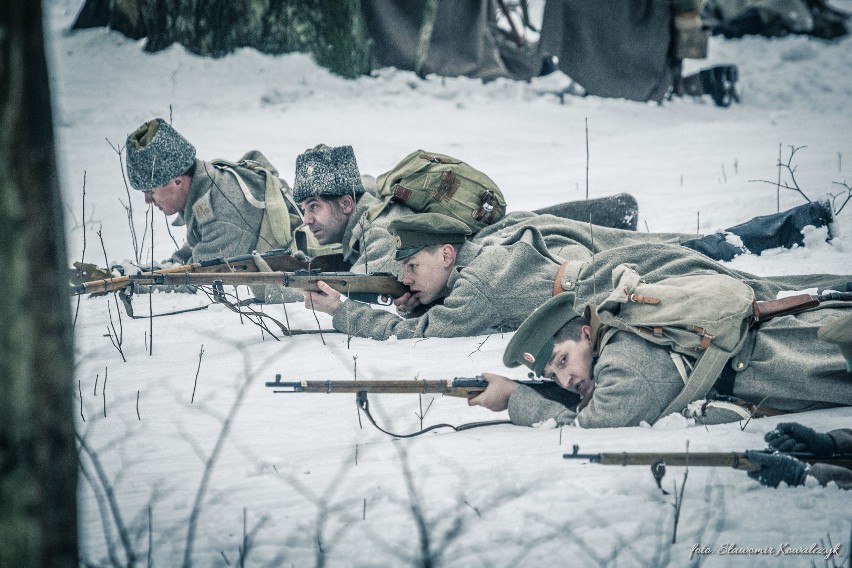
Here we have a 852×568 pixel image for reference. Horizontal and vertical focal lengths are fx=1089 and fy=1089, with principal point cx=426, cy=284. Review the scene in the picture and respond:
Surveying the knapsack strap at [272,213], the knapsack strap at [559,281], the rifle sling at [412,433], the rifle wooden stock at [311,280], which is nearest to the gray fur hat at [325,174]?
the knapsack strap at [272,213]

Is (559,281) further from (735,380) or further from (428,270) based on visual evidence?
(735,380)

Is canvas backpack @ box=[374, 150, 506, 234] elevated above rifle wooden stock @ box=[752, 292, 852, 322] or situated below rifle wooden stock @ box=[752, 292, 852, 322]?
above

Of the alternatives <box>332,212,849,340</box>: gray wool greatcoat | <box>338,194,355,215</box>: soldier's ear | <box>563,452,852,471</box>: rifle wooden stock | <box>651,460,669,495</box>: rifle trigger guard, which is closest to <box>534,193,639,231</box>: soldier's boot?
<box>338,194,355,215</box>: soldier's ear

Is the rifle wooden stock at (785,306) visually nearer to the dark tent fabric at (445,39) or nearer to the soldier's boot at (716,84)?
the dark tent fabric at (445,39)

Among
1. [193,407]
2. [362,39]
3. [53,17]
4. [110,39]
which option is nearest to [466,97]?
[362,39]

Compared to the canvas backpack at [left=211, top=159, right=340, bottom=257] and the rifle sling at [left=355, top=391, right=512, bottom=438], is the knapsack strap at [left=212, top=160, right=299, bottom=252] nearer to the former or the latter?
the canvas backpack at [left=211, top=159, right=340, bottom=257]

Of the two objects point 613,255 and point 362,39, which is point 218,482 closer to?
point 613,255

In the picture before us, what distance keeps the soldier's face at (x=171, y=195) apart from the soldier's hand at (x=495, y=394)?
3953 millimetres

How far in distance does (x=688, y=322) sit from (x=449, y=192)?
2.86m

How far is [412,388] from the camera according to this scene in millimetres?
4023

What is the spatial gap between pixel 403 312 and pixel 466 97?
8554 mm

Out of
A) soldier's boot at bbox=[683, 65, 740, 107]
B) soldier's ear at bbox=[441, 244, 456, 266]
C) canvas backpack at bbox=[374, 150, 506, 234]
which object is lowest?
soldier's ear at bbox=[441, 244, 456, 266]

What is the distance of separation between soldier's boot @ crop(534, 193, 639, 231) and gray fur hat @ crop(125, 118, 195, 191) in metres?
2.56

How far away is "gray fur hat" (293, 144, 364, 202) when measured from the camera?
7.44m
